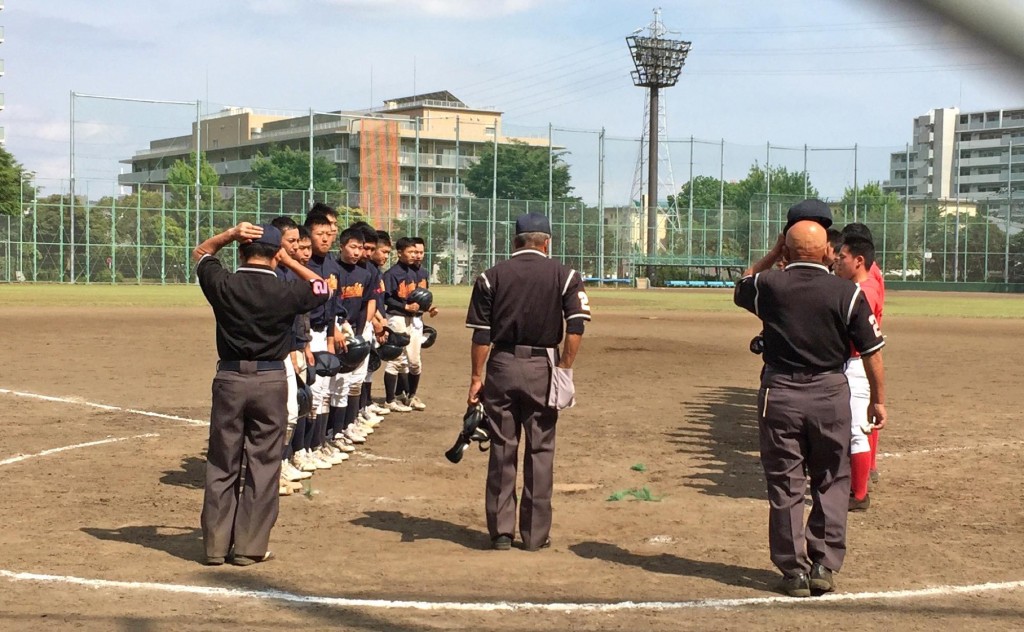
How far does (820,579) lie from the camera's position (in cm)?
609

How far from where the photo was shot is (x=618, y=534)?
302 inches

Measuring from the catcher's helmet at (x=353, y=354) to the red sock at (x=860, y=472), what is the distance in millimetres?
4599

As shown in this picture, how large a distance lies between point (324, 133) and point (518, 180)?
1117 cm

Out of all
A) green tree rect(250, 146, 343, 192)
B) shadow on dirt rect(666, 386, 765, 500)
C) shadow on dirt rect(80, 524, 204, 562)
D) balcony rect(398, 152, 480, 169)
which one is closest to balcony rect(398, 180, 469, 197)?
balcony rect(398, 152, 480, 169)

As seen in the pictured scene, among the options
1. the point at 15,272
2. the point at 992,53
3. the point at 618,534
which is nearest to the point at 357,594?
the point at 618,534

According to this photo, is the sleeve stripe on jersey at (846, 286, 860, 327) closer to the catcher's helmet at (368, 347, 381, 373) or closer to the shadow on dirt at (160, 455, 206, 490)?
the shadow on dirt at (160, 455, 206, 490)

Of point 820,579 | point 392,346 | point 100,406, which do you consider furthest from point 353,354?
point 820,579

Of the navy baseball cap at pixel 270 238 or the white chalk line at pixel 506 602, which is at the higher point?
the navy baseball cap at pixel 270 238

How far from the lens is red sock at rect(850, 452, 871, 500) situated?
8156 millimetres

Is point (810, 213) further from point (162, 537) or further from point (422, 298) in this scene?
point (422, 298)

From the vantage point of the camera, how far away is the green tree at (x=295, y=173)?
59.8 meters

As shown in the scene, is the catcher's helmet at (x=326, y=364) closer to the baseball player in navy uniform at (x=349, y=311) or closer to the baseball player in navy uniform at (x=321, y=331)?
the baseball player in navy uniform at (x=321, y=331)

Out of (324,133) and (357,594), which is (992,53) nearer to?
(357,594)

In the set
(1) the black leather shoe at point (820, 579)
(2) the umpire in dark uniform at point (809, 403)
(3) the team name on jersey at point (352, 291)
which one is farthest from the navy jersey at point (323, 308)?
(1) the black leather shoe at point (820, 579)
